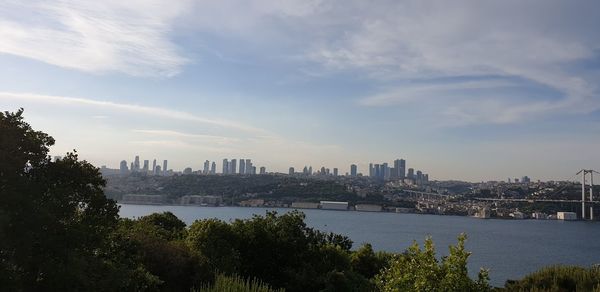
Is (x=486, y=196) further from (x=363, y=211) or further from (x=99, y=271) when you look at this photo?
(x=99, y=271)

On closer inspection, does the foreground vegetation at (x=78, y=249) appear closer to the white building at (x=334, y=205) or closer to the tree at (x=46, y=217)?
the tree at (x=46, y=217)

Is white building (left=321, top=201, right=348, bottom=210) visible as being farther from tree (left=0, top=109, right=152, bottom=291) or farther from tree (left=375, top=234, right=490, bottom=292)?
tree (left=375, top=234, right=490, bottom=292)

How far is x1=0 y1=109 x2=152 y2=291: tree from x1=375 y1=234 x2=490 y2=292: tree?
20.0ft

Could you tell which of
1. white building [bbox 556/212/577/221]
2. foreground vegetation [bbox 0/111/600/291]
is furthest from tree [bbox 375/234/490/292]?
white building [bbox 556/212/577/221]

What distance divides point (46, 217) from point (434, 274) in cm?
725

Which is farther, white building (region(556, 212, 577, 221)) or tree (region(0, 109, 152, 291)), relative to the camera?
white building (region(556, 212, 577, 221))

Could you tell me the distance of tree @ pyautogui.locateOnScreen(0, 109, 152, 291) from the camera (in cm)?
963

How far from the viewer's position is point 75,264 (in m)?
9.86

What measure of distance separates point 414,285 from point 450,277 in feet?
1.97

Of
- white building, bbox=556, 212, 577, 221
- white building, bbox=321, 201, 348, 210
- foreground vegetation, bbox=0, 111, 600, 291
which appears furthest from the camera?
white building, bbox=321, 201, 348, 210

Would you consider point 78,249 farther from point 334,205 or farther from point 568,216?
point 568,216

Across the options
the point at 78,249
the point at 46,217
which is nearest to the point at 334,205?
the point at 78,249

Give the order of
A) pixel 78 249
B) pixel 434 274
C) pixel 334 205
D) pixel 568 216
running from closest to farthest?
pixel 434 274 < pixel 78 249 < pixel 568 216 < pixel 334 205

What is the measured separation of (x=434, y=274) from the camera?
7555 mm
